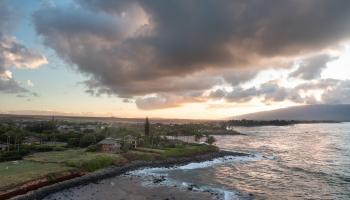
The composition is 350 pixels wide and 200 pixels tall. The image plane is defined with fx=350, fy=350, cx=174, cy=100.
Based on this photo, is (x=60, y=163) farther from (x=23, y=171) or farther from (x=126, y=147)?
(x=126, y=147)

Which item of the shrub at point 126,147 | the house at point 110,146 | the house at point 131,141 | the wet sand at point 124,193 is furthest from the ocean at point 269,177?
the house at point 131,141

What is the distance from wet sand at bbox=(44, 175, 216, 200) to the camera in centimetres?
4800

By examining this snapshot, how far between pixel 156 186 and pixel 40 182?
1743cm

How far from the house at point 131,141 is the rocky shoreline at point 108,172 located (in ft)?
51.9

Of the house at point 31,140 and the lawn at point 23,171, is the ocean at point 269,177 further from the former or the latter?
the house at point 31,140

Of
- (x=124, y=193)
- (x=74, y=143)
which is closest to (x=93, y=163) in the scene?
(x=124, y=193)

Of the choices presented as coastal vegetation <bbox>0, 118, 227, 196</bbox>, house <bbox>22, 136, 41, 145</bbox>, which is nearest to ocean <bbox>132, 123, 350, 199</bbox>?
coastal vegetation <bbox>0, 118, 227, 196</bbox>

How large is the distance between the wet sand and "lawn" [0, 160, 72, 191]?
5.61 m

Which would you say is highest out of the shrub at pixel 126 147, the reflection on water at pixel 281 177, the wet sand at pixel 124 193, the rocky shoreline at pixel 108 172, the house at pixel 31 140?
the house at pixel 31 140

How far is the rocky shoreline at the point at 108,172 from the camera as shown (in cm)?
4722

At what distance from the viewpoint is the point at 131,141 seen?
317 feet

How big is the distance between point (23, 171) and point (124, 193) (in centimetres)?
1794

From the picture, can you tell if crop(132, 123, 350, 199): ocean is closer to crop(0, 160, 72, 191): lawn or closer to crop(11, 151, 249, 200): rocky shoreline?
crop(11, 151, 249, 200): rocky shoreline

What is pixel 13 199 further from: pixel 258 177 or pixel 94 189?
pixel 258 177
